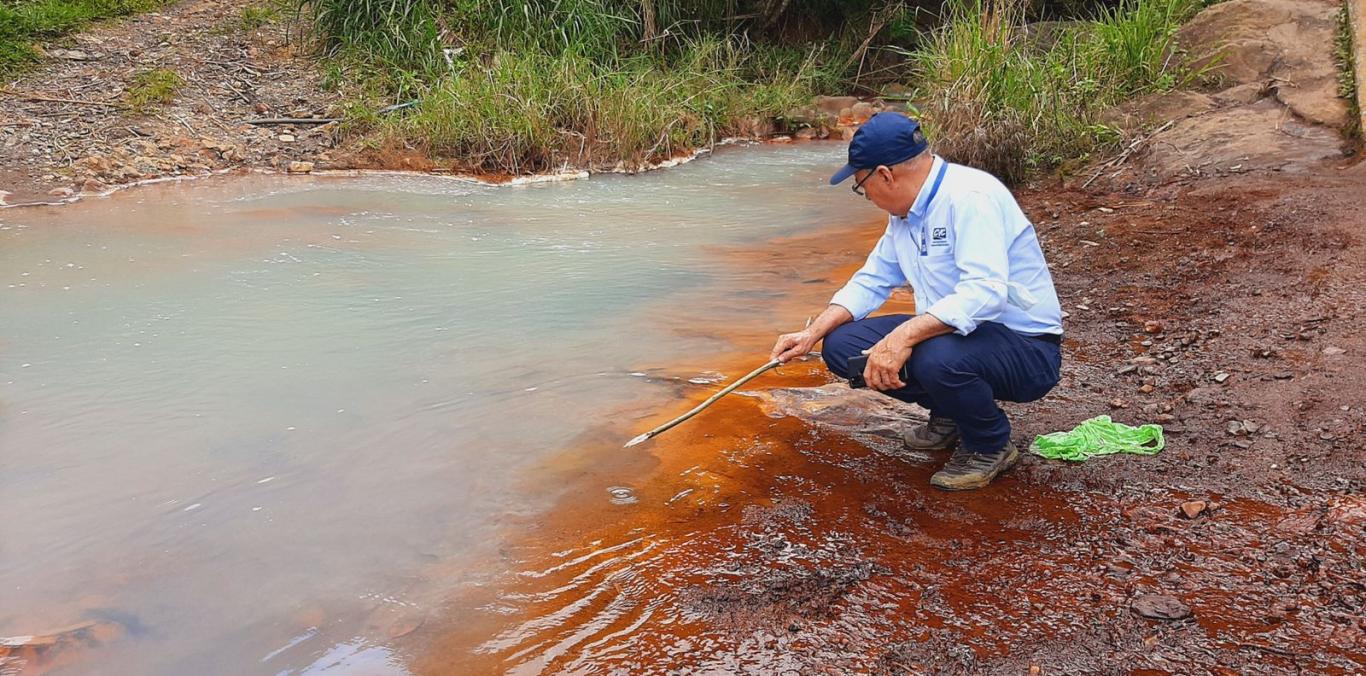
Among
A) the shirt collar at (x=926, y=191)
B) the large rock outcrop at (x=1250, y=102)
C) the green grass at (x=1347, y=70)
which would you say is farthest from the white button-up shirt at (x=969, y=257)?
the green grass at (x=1347, y=70)

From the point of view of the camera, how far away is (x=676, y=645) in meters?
2.09

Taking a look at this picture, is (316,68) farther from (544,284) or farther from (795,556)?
(795,556)

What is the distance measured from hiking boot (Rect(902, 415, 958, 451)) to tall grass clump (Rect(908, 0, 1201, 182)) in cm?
406

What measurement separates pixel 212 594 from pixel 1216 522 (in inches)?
90.8

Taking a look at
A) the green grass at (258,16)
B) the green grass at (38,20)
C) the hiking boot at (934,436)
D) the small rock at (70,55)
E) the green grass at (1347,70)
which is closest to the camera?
the hiking boot at (934,436)

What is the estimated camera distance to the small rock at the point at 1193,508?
2.49 meters

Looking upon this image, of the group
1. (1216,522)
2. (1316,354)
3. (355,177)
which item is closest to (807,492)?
(1216,522)

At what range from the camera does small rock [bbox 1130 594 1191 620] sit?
207 cm

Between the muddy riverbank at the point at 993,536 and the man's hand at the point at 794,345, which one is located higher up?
the man's hand at the point at 794,345

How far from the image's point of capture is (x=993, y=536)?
97.5 inches

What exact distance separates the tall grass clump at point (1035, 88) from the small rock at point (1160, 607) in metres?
4.90

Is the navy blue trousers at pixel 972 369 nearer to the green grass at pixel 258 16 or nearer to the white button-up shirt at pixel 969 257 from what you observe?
the white button-up shirt at pixel 969 257

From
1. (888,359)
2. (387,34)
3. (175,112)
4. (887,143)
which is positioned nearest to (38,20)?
(175,112)

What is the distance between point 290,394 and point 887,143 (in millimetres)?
2182
